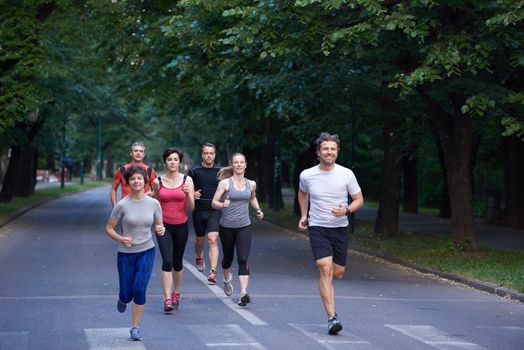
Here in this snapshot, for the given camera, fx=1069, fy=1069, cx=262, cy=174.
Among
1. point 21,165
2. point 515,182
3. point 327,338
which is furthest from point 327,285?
point 21,165

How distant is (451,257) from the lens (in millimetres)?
19422

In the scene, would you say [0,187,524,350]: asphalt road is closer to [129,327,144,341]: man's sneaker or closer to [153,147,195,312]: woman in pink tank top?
[129,327,144,341]: man's sneaker

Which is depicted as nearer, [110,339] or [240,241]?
[110,339]

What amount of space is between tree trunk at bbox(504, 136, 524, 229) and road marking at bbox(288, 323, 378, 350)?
19.7 m

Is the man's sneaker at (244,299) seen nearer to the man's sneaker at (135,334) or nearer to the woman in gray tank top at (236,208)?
the woman in gray tank top at (236,208)

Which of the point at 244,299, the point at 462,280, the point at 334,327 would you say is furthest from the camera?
the point at 462,280

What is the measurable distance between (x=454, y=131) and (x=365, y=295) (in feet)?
23.0

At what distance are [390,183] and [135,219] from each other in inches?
641

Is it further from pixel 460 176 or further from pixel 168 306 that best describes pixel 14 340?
pixel 460 176

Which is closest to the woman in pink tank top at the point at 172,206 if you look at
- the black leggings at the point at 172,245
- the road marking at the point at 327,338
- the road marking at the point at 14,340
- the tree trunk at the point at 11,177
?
the black leggings at the point at 172,245

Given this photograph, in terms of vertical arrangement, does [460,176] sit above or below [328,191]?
above

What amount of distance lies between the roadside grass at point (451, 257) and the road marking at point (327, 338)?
465cm

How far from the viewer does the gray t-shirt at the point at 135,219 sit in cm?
979

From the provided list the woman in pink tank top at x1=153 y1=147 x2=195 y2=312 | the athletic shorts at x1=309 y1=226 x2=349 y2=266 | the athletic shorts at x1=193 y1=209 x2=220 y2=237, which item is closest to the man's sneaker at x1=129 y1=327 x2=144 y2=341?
the athletic shorts at x1=309 y1=226 x2=349 y2=266
